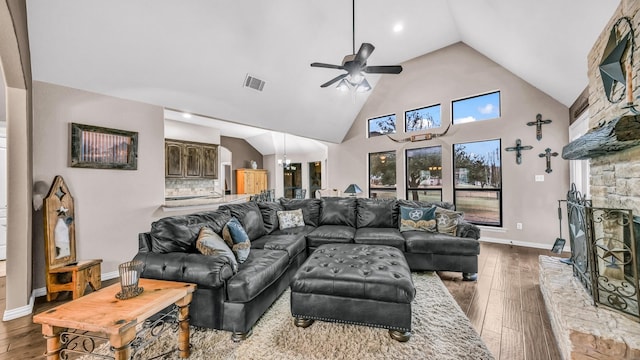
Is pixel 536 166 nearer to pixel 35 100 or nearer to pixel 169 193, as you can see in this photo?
pixel 35 100

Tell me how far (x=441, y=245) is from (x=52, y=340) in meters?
3.51

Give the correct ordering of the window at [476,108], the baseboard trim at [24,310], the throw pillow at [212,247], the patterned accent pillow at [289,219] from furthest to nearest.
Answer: the window at [476,108] → the patterned accent pillow at [289,219] → the baseboard trim at [24,310] → the throw pillow at [212,247]

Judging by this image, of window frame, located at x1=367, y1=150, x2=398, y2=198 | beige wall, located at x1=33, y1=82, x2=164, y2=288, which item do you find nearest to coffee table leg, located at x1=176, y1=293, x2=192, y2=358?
beige wall, located at x1=33, y1=82, x2=164, y2=288

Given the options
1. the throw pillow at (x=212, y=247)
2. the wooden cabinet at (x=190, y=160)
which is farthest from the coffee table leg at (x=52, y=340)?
the wooden cabinet at (x=190, y=160)

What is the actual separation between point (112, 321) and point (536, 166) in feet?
20.4

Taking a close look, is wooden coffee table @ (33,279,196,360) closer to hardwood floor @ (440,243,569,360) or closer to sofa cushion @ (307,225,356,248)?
sofa cushion @ (307,225,356,248)

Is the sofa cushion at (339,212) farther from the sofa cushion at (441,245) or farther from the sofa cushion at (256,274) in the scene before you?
the sofa cushion at (256,274)

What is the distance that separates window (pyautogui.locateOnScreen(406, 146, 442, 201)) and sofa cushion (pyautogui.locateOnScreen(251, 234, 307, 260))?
12.6ft

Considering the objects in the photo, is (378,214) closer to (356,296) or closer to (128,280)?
(356,296)

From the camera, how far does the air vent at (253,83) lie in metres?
4.04

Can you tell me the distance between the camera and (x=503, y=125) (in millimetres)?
4824

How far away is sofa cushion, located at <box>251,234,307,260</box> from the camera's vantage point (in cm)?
280

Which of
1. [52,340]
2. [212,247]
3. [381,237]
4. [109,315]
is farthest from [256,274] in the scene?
[381,237]

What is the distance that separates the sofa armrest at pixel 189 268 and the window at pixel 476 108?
18.4 ft
